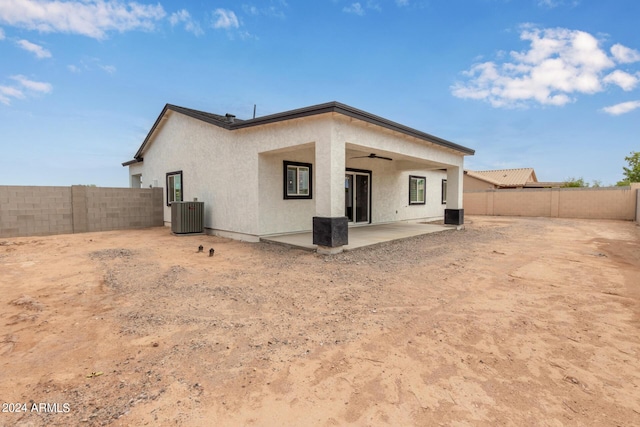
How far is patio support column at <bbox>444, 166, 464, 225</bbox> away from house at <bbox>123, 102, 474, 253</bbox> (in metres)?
0.04

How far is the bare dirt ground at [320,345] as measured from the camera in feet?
6.31

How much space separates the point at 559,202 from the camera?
739 inches

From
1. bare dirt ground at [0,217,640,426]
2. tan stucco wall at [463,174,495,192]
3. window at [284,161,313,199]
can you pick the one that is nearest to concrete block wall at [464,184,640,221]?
tan stucco wall at [463,174,495,192]

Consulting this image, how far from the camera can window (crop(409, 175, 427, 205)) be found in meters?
15.2

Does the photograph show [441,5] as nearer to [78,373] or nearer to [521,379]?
[521,379]

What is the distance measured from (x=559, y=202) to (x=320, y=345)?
2197cm

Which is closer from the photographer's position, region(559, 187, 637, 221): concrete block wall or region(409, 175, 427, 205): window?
region(409, 175, 427, 205): window

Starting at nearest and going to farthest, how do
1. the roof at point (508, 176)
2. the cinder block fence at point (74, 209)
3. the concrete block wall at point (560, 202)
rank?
the cinder block fence at point (74, 209)
the concrete block wall at point (560, 202)
the roof at point (508, 176)

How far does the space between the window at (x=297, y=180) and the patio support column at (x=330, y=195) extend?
262 cm

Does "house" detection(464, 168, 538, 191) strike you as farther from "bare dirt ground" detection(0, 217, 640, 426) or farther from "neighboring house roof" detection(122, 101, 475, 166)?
"bare dirt ground" detection(0, 217, 640, 426)

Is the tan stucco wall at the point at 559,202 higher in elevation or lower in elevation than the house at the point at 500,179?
lower

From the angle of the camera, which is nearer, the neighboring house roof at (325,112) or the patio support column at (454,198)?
the neighboring house roof at (325,112)

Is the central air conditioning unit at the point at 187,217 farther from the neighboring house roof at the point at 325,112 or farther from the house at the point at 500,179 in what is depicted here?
the house at the point at 500,179

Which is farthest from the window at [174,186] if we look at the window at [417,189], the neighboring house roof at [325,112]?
the window at [417,189]
